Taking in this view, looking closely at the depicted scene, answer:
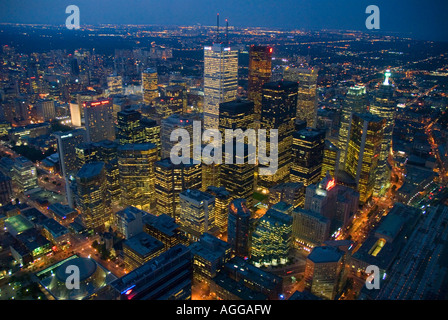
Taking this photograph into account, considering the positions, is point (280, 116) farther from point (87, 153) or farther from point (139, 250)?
point (139, 250)

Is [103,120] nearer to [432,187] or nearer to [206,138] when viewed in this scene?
[206,138]

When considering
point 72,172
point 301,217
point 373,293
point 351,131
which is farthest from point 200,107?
point 373,293

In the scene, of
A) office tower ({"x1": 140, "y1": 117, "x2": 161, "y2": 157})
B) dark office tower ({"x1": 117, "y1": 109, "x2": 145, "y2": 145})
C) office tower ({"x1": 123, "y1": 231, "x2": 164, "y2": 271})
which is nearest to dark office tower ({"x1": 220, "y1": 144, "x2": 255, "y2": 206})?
office tower ({"x1": 123, "y1": 231, "x2": 164, "y2": 271})

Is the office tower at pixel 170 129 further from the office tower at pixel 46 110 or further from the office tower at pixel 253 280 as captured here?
the office tower at pixel 46 110

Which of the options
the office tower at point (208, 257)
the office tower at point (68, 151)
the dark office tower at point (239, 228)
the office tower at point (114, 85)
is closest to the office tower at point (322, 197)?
the dark office tower at point (239, 228)

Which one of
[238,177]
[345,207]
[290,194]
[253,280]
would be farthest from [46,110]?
[345,207]

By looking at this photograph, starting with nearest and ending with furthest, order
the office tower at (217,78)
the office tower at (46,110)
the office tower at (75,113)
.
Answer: the office tower at (217,78) < the office tower at (75,113) < the office tower at (46,110)
